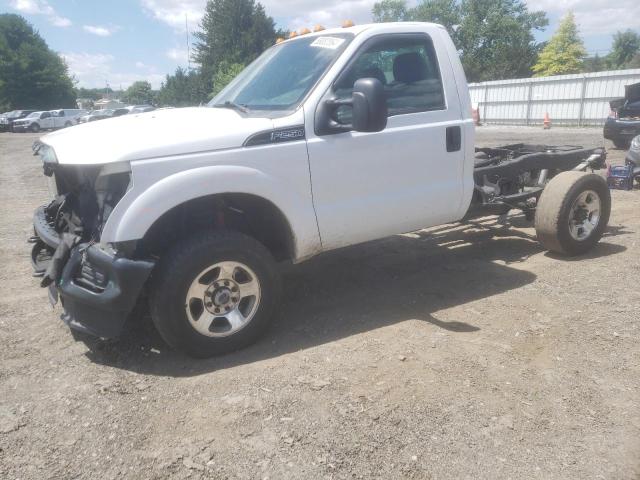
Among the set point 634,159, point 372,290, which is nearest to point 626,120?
point 634,159

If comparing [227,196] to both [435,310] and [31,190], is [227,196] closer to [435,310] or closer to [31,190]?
[435,310]

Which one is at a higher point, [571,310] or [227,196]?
[227,196]

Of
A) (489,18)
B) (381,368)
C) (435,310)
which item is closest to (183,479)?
(381,368)

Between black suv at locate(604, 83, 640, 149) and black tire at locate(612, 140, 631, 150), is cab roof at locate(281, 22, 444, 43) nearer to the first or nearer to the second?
black suv at locate(604, 83, 640, 149)

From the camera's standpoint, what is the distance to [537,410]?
9.36 feet

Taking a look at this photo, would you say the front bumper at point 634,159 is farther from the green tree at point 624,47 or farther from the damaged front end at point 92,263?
the green tree at point 624,47

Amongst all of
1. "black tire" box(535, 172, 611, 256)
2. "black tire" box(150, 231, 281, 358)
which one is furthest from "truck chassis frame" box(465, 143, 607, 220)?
"black tire" box(150, 231, 281, 358)

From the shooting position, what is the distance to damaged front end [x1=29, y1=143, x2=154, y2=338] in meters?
3.07

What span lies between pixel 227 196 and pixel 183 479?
172 cm

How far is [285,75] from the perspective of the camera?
402cm

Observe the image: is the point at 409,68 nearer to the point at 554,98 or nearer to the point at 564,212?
the point at 564,212

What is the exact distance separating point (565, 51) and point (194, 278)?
195 ft

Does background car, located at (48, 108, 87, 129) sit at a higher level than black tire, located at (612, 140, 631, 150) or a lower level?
higher

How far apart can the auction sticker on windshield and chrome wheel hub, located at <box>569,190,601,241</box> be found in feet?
9.47
